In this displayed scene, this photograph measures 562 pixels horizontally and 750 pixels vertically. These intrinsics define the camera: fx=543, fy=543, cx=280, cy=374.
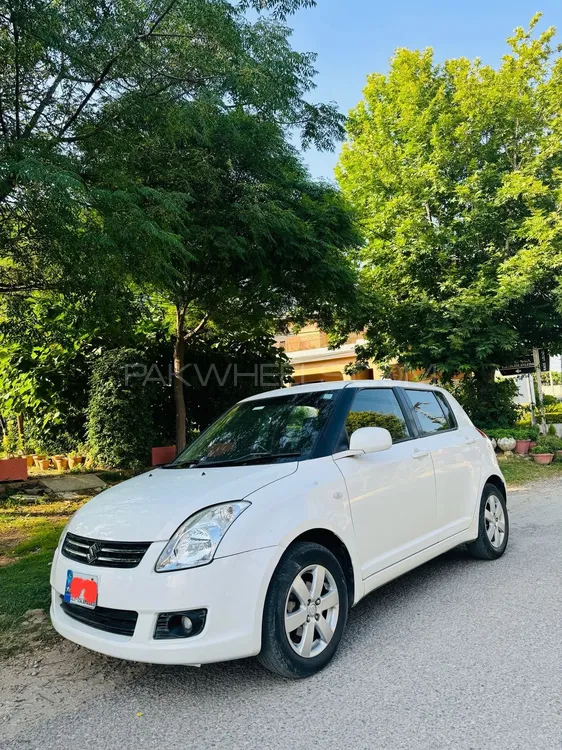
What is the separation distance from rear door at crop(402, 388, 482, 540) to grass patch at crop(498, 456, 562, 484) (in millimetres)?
5835

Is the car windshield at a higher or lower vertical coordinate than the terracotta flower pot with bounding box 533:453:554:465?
higher

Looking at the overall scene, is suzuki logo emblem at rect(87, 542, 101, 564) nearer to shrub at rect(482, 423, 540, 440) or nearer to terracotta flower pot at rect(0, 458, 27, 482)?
terracotta flower pot at rect(0, 458, 27, 482)

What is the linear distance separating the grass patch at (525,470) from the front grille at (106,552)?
8.76 metres

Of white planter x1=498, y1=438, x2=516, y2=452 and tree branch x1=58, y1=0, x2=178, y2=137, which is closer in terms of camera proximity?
tree branch x1=58, y1=0, x2=178, y2=137

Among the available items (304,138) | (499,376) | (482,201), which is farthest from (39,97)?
(499,376)

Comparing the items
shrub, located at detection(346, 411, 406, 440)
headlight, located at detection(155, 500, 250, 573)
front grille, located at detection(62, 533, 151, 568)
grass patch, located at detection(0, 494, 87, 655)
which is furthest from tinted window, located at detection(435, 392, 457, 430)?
grass patch, located at detection(0, 494, 87, 655)

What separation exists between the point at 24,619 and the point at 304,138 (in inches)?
281

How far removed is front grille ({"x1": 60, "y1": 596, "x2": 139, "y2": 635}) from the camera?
107 inches

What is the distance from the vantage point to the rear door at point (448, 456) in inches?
170

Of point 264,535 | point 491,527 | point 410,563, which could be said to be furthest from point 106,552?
point 491,527

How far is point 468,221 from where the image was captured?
12.5 metres

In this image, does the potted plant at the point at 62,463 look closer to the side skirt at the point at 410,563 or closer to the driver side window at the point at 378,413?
the driver side window at the point at 378,413

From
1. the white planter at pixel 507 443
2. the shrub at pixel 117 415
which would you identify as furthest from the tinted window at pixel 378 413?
the white planter at pixel 507 443

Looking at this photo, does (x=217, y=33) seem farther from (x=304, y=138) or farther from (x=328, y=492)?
(x=328, y=492)
